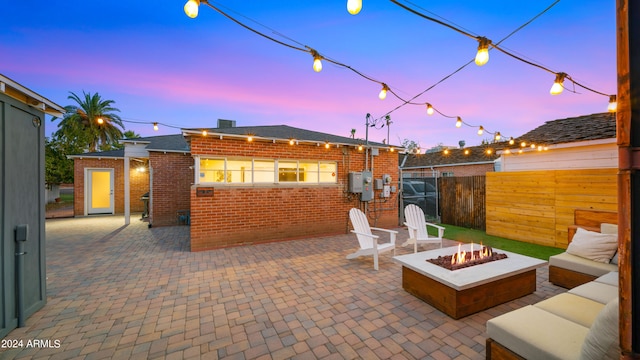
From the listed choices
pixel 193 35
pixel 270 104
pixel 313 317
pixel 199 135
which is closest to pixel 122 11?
pixel 193 35

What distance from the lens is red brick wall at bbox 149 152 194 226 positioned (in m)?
9.11

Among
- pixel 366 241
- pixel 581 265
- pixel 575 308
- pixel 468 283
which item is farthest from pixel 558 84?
pixel 366 241

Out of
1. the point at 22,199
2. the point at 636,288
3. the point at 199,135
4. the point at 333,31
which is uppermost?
the point at 333,31

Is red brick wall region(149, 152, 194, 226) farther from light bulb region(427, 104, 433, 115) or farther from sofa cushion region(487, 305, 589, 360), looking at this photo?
sofa cushion region(487, 305, 589, 360)

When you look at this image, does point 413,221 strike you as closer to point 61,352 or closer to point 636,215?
point 636,215

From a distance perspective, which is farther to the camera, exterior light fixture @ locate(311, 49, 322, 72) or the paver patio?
exterior light fixture @ locate(311, 49, 322, 72)

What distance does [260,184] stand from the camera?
6.62 metres

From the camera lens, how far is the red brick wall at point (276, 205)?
5.97 metres

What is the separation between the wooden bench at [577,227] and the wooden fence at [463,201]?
3313 mm

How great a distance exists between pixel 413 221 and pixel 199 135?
19.0ft

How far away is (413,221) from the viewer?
5.99 m

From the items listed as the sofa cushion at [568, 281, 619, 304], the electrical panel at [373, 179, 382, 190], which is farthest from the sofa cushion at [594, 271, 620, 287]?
the electrical panel at [373, 179, 382, 190]

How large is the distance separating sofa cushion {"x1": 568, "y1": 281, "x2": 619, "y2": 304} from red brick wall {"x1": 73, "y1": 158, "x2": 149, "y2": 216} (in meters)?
15.8

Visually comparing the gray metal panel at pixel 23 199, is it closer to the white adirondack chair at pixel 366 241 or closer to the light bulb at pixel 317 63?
the light bulb at pixel 317 63
